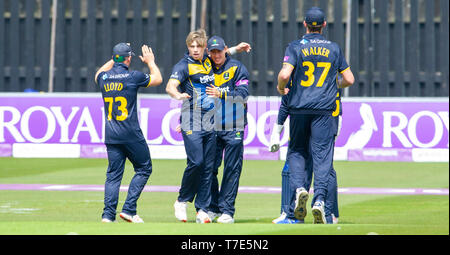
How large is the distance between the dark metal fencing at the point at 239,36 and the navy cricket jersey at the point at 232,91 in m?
16.3

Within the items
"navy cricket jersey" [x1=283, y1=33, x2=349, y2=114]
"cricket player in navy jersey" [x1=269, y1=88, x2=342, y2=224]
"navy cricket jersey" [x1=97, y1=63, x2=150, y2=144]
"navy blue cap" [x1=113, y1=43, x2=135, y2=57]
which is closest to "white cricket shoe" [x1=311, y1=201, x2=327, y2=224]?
"cricket player in navy jersey" [x1=269, y1=88, x2=342, y2=224]

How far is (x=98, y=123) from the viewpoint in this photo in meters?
18.9

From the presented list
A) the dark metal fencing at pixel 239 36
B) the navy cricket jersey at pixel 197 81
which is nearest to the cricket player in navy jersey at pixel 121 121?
the navy cricket jersey at pixel 197 81

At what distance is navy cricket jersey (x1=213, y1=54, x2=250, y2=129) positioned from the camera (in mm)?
9984

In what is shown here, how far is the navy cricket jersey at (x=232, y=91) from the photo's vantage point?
9.98 metres

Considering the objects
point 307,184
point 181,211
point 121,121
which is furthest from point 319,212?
point 121,121

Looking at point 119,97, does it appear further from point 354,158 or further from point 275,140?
point 354,158

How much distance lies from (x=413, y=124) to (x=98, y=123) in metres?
6.24

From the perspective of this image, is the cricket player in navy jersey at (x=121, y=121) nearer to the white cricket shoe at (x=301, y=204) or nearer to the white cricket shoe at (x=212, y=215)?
the white cricket shoe at (x=212, y=215)

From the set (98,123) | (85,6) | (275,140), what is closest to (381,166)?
(98,123)

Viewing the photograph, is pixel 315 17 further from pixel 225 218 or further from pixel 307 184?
pixel 225 218

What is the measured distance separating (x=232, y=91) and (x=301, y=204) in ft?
4.74

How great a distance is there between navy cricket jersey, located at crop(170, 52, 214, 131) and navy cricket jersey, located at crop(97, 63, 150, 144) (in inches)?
15.6

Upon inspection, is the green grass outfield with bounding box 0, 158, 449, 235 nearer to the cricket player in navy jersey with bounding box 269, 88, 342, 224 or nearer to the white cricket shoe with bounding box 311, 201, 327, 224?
A: the cricket player in navy jersey with bounding box 269, 88, 342, 224
